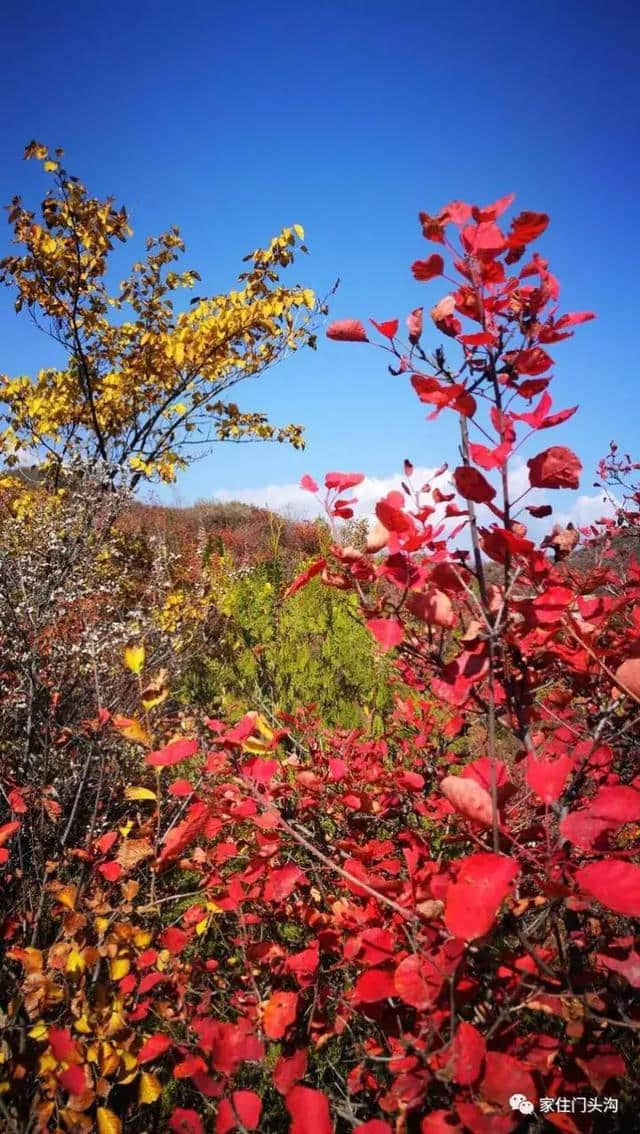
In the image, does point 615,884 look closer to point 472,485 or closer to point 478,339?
point 472,485

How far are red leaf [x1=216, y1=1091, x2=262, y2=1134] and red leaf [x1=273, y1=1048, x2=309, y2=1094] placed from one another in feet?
0.12

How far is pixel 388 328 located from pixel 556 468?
35 cm

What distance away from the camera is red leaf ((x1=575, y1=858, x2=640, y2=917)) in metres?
0.60

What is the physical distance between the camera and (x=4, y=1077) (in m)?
1.17

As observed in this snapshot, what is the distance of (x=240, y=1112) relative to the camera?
2.54ft

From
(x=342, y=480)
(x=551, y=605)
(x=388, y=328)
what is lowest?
(x=551, y=605)

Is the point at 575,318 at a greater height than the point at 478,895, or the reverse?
the point at 575,318

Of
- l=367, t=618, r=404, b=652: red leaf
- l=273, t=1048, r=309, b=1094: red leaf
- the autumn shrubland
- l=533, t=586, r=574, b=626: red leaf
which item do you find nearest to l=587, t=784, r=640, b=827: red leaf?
the autumn shrubland

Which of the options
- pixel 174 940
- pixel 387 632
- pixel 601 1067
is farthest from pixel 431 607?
pixel 174 940

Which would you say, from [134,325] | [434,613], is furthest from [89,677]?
[134,325]

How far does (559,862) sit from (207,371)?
15.0 ft

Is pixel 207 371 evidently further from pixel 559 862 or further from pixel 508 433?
pixel 559 862

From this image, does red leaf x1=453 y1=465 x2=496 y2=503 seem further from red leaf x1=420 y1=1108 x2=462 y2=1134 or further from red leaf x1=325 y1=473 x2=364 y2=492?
red leaf x1=420 y1=1108 x2=462 y2=1134

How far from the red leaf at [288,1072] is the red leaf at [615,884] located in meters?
0.54
